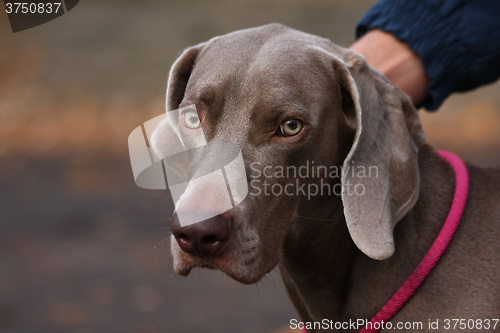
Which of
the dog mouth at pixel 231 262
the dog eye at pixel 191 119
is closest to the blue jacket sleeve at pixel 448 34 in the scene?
the dog eye at pixel 191 119

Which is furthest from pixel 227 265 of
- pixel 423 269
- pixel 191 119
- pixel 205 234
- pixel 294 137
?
pixel 423 269

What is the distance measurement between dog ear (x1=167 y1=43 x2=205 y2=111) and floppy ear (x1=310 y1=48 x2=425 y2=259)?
0.65 metres

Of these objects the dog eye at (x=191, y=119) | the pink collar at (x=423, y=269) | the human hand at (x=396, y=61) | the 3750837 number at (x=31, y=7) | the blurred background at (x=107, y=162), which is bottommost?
the blurred background at (x=107, y=162)

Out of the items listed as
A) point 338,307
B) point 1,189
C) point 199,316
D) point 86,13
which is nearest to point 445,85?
point 338,307

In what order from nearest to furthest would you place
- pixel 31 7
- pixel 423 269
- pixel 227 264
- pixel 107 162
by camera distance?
pixel 227 264
pixel 423 269
pixel 31 7
pixel 107 162

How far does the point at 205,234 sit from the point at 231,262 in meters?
0.18

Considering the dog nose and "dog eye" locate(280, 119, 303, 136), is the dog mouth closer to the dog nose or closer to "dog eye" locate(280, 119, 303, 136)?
the dog nose

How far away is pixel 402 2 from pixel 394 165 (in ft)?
3.73

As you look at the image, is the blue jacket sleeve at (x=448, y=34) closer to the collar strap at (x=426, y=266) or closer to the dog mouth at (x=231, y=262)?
the collar strap at (x=426, y=266)

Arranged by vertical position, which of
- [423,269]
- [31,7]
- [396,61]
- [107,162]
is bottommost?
[107,162]

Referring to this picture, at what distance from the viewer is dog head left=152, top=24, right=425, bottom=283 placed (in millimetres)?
2789

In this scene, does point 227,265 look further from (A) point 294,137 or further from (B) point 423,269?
(B) point 423,269

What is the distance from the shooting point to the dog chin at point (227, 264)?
267 cm

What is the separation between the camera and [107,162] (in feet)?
30.2
